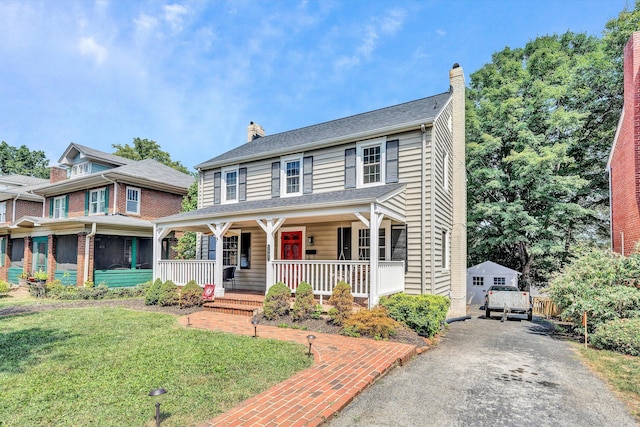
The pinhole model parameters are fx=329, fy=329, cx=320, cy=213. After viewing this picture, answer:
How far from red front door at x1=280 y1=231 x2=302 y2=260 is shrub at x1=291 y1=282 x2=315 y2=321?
12.5 feet

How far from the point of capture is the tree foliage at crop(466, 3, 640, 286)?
17.8 metres

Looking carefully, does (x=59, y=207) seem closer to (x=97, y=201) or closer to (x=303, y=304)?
(x=97, y=201)

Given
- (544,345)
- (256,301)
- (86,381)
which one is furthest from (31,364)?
(544,345)

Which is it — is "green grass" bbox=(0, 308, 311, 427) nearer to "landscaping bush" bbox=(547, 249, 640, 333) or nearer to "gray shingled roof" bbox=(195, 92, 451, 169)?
"gray shingled roof" bbox=(195, 92, 451, 169)

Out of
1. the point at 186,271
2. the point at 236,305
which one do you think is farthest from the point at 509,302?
the point at 186,271

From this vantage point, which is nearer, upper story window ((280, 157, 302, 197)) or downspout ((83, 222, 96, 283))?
upper story window ((280, 157, 302, 197))

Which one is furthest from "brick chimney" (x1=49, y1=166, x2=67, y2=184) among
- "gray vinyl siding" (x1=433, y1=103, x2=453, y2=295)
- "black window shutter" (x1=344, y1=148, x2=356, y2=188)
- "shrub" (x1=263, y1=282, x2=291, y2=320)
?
"gray vinyl siding" (x1=433, y1=103, x2=453, y2=295)

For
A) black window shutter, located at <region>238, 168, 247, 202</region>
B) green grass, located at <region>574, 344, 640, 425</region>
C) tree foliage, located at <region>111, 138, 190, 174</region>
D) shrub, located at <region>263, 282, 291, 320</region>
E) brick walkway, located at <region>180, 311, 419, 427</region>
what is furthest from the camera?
tree foliage, located at <region>111, 138, 190, 174</region>

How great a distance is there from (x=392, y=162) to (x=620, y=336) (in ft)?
23.5

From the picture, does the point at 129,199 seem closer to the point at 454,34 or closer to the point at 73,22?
the point at 73,22

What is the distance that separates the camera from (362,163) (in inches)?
456

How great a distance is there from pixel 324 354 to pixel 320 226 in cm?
679

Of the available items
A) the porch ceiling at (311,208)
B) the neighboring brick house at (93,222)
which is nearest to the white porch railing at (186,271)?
the porch ceiling at (311,208)

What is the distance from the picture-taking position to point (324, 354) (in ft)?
19.5
